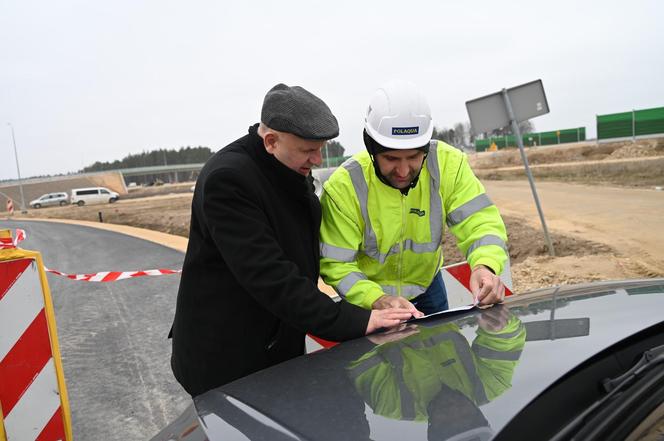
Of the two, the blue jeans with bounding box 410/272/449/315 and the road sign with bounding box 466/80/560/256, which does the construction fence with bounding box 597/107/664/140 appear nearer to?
the road sign with bounding box 466/80/560/256

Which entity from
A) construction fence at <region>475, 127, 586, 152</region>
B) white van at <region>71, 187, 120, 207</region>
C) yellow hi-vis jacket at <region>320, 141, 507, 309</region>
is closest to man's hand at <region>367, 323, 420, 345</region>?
yellow hi-vis jacket at <region>320, 141, 507, 309</region>

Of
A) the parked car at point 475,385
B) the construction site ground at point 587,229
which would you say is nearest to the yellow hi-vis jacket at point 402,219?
the parked car at point 475,385

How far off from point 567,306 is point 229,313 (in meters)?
1.23

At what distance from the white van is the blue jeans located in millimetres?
52395

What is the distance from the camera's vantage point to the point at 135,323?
261 inches

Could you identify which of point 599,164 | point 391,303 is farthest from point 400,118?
point 599,164

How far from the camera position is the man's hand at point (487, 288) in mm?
2211

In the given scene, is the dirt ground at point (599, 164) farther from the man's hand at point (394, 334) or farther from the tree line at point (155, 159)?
the tree line at point (155, 159)

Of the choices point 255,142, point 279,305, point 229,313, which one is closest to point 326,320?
point 279,305

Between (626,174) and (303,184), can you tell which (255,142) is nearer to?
(303,184)

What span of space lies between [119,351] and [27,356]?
2.47 m

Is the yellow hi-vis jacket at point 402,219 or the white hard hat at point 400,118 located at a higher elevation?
the white hard hat at point 400,118

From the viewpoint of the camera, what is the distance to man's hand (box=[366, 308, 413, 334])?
2.00 metres

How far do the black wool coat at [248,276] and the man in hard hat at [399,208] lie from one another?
0.20m
